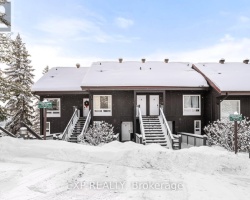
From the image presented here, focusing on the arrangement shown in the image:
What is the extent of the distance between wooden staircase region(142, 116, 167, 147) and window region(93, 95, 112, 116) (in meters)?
3.55

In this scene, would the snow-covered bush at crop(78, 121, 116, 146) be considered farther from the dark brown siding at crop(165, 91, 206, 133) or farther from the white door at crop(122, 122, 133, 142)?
the dark brown siding at crop(165, 91, 206, 133)

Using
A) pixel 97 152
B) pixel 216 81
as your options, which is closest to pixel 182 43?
pixel 216 81

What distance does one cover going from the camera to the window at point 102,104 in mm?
21547

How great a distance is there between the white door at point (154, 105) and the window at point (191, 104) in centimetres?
263

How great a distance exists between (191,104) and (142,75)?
216 inches

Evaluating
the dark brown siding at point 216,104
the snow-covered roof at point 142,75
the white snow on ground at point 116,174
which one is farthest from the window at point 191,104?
the white snow on ground at point 116,174

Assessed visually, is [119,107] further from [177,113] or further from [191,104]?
[191,104]

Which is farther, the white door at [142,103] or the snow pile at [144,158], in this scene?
the white door at [142,103]

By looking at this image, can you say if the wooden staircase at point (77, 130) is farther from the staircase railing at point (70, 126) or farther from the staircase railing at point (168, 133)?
the staircase railing at point (168, 133)

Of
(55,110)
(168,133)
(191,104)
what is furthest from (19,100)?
(191,104)

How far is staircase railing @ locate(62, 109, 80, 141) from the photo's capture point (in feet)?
61.0

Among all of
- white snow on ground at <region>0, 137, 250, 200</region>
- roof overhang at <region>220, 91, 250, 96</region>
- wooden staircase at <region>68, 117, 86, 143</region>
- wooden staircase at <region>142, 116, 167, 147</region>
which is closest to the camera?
white snow on ground at <region>0, 137, 250, 200</region>

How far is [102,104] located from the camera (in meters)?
21.7

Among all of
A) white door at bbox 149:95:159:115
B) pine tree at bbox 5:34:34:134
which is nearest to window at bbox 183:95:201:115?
white door at bbox 149:95:159:115
